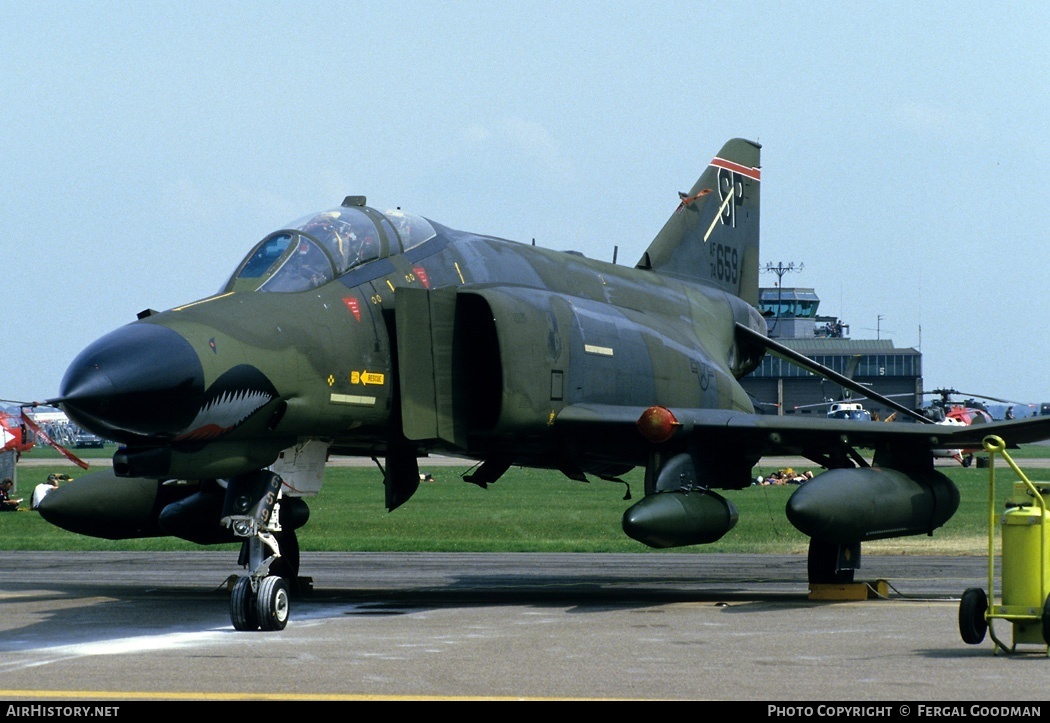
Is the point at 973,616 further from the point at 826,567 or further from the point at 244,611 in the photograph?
the point at 244,611

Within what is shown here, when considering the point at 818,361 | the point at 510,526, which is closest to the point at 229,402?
the point at 510,526

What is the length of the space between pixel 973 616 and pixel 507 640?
3.37 metres

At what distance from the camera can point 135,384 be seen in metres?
10.2

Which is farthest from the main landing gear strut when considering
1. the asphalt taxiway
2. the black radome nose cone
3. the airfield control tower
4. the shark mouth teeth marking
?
the airfield control tower

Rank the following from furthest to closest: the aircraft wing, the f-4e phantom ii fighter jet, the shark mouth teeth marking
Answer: the aircraft wing
the f-4e phantom ii fighter jet
the shark mouth teeth marking

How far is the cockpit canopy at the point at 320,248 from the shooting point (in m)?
12.3

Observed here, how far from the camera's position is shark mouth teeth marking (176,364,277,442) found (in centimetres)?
1088

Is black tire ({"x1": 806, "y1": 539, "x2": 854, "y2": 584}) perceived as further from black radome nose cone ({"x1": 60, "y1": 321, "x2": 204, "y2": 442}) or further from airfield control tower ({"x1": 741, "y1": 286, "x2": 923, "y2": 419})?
airfield control tower ({"x1": 741, "y1": 286, "x2": 923, "y2": 419})

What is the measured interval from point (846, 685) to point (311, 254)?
20.8 feet

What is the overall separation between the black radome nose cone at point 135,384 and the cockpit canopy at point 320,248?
170cm

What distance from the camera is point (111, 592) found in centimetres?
1564

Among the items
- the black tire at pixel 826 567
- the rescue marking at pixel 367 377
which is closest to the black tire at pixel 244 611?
the rescue marking at pixel 367 377

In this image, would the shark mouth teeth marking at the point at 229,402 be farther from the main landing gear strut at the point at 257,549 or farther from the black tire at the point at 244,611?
the black tire at the point at 244,611

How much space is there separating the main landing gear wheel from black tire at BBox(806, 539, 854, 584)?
509 cm
